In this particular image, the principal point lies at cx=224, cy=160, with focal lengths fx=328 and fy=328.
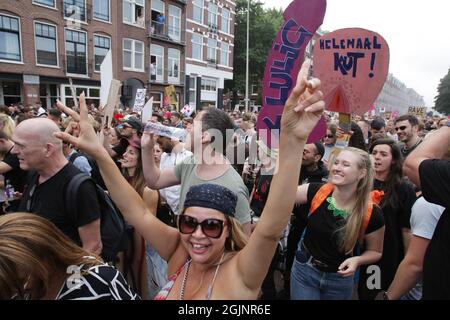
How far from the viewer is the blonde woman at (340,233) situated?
214 cm

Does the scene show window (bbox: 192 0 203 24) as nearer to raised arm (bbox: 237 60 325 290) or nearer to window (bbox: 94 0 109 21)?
window (bbox: 94 0 109 21)

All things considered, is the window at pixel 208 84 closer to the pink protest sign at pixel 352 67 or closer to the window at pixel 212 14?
the window at pixel 212 14

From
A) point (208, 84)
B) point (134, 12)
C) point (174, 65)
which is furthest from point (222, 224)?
point (208, 84)

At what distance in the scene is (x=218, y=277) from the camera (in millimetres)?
1389

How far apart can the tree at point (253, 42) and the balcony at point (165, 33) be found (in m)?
10.3

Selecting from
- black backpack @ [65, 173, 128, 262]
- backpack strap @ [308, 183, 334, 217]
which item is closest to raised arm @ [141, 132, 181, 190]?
black backpack @ [65, 173, 128, 262]

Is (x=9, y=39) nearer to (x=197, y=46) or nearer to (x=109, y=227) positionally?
(x=197, y=46)

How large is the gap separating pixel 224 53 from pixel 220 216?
31373mm

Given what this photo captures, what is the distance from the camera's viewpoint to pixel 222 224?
4.67 feet

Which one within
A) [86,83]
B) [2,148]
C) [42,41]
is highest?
[42,41]

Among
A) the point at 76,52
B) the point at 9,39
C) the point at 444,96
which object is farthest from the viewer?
the point at 444,96
